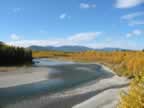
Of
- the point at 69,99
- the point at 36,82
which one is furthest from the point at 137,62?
the point at 69,99

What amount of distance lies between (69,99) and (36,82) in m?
16.0

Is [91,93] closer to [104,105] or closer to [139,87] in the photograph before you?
[104,105]

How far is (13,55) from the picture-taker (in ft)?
283

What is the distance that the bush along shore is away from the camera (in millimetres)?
80800

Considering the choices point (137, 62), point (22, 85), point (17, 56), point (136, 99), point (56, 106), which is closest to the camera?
point (136, 99)

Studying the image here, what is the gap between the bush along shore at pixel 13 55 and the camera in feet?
265

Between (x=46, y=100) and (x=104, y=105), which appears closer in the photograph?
(x=104, y=105)

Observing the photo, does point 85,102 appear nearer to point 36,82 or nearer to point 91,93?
point 91,93

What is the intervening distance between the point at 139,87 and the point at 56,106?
19.4 metres

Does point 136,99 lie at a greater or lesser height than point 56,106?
greater

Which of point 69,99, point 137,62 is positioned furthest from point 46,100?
point 137,62

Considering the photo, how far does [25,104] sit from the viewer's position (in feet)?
101

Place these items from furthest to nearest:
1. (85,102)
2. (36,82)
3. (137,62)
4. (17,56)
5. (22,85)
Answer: (17,56) < (137,62) < (36,82) < (22,85) < (85,102)

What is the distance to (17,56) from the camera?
88.6 metres
